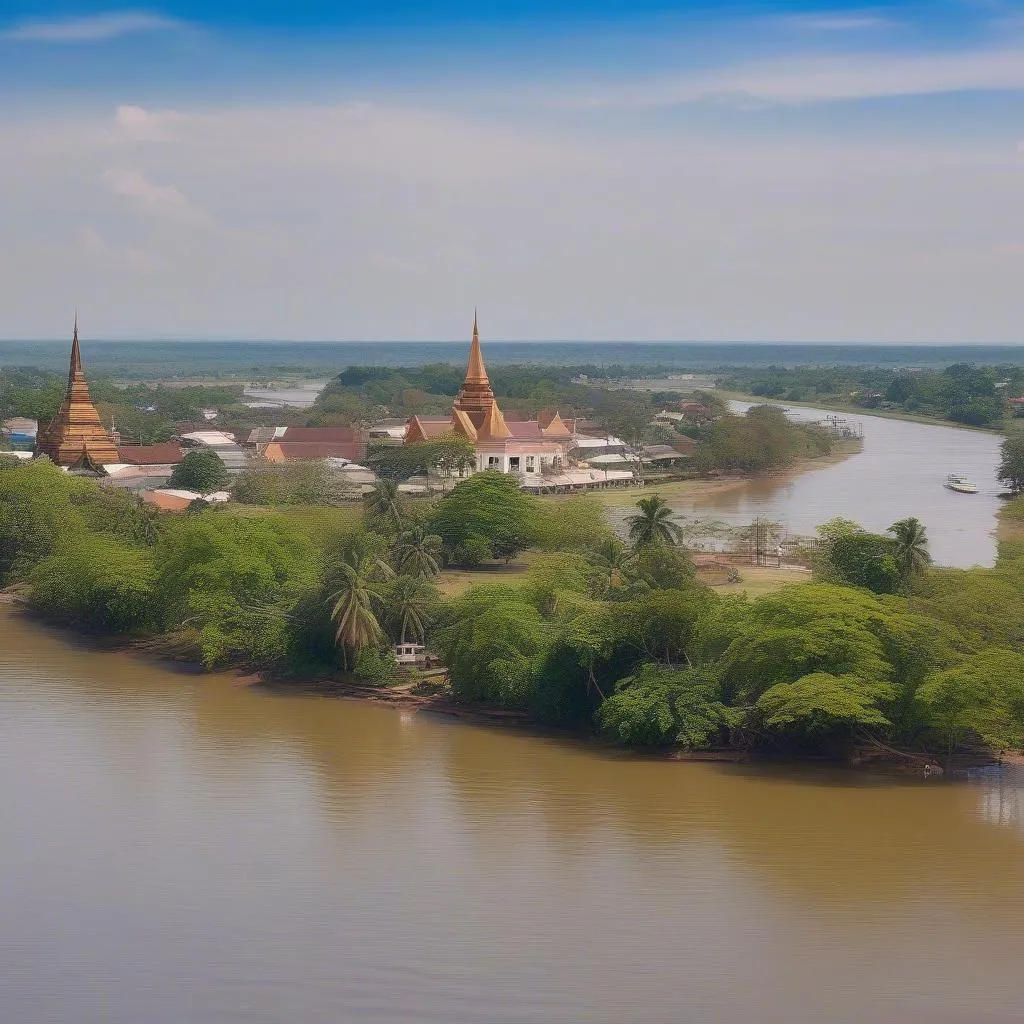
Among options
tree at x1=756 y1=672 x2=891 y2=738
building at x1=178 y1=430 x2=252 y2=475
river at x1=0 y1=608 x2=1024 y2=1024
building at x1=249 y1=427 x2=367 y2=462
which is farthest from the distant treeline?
river at x1=0 y1=608 x2=1024 y2=1024

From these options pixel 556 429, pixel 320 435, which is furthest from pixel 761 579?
pixel 556 429

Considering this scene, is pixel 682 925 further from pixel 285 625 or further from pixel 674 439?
pixel 674 439

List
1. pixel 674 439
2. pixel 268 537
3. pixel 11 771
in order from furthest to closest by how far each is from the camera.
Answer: pixel 674 439 < pixel 268 537 < pixel 11 771

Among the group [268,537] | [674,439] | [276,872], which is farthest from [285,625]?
[674,439]

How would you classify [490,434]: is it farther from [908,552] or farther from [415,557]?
[908,552]

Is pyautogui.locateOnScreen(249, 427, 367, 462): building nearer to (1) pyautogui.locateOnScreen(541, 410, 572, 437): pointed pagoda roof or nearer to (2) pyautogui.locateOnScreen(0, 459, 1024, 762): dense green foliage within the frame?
(1) pyautogui.locateOnScreen(541, 410, 572, 437): pointed pagoda roof

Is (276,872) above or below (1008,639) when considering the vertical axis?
below
